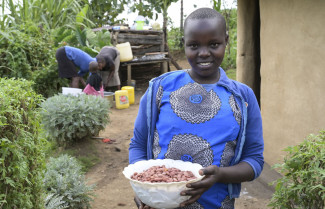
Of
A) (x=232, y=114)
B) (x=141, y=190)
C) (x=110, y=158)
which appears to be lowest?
(x=110, y=158)

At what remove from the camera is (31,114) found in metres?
2.53

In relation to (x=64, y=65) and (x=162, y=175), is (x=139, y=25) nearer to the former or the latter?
(x=64, y=65)

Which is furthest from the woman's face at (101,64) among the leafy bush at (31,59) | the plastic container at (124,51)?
the plastic container at (124,51)

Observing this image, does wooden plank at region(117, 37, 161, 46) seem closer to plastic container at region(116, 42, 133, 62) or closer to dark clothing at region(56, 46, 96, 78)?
plastic container at region(116, 42, 133, 62)

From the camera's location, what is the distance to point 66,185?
376 cm

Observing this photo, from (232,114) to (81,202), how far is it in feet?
9.09

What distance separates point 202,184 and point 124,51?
8941mm

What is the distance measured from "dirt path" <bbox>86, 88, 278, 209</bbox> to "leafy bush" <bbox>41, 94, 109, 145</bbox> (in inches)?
19.9

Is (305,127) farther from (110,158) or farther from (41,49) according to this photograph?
(41,49)

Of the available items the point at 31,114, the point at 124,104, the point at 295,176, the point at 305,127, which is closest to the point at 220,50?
the point at 295,176

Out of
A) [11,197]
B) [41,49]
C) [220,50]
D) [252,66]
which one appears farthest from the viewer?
[41,49]

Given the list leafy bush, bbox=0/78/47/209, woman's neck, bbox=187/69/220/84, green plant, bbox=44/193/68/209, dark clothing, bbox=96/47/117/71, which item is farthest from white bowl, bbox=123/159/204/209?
dark clothing, bbox=96/47/117/71

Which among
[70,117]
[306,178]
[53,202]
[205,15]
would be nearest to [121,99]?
[70,117]

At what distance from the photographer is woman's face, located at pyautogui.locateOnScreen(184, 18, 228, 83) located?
1552 mm
